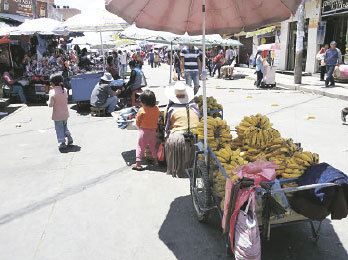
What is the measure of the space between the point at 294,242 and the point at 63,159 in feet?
14.6

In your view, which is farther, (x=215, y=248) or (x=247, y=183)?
(x=215, y=248)

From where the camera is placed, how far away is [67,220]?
395cm

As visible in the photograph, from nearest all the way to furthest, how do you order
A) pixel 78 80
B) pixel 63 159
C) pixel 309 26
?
pixel 63 159 < pixel 78 80 < pixel 309 26

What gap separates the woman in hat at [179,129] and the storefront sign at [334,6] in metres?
15.4

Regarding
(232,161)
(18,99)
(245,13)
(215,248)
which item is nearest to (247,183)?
(232,161)

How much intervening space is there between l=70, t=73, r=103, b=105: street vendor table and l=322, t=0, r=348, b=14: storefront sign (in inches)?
539

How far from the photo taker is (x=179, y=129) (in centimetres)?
508

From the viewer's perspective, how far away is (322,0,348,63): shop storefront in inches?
674

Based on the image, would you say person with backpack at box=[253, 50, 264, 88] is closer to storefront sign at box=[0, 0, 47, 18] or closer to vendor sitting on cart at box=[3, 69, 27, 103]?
vendor sitting on cart at box=[3, 69, 27, 103]

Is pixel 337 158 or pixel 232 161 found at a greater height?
pixel 232 161

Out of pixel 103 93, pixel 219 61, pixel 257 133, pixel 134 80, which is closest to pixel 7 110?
A: pixel 103 93

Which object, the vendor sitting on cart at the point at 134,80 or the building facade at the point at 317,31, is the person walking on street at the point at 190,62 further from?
the building facade at the point at 317,31

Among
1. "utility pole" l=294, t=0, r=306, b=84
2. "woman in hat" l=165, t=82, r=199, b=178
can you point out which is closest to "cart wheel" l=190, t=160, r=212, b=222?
"woman in hat" l=165, t=82, r=199, b=178

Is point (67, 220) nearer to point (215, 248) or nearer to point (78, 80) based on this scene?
point (215, 248)
